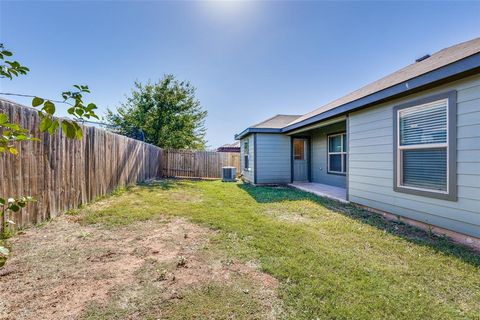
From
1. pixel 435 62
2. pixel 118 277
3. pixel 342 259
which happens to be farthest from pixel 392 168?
pixel 118 277

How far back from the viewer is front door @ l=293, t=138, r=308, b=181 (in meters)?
10.3

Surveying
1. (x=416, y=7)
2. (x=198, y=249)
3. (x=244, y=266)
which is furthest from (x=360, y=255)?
(x=416, y=7)

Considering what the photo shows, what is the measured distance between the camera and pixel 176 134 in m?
15.5

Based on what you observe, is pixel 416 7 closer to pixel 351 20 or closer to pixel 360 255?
pixel 351 20

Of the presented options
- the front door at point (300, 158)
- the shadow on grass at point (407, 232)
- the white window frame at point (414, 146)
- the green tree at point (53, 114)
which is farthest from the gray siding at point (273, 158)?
the green tree at point (53, 114)

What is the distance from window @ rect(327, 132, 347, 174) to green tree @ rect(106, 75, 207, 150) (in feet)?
33.3

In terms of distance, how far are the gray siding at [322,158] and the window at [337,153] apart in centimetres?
19

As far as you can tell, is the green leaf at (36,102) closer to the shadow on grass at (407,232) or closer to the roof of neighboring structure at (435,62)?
the shadow on grass at (407,232)

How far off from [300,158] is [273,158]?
55.0 inches

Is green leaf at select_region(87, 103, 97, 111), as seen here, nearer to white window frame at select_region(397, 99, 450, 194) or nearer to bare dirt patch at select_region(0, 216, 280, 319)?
bare dirt patch at select_region(0, 216, 280, 319)

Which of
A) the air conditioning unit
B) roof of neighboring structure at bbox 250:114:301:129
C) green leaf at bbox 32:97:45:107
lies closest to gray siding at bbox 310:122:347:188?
roof of neighboring structure at bbox 250:114:301:129

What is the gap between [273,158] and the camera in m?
9.80

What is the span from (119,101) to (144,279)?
57.7 ft

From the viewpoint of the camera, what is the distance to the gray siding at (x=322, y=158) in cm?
834
